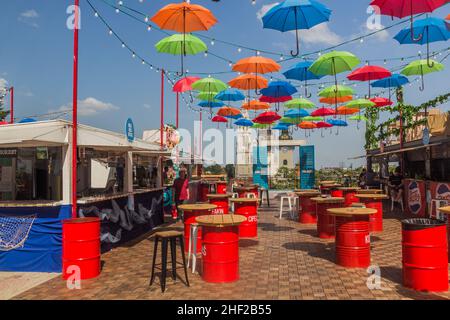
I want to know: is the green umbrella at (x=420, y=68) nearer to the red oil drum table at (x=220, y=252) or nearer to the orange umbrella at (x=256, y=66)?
the orange umbrella at (x=256, y=66)

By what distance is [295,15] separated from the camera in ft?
26.1

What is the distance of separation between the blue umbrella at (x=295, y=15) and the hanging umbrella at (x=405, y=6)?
1.10 meters

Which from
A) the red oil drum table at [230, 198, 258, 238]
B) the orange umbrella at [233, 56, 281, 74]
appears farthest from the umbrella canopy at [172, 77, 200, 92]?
the red oil drum table at [230, 198, 258, 238]

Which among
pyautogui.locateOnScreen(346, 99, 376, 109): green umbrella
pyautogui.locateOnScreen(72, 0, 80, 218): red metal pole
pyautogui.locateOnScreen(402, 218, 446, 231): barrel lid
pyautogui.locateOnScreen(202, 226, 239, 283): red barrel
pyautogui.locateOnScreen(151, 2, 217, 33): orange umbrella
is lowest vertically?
pyautogui.locateOnScreen(202, 226, 239, 283): red barrel

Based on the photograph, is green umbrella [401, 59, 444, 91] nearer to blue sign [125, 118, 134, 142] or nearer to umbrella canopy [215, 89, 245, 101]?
umbrella canopy [215, 89, 245, 101]

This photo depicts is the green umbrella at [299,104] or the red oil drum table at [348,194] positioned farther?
the green umbrella at [299,104]

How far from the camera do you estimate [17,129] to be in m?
6.86

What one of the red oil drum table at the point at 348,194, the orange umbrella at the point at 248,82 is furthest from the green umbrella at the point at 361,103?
the orange umbrella at the point at 248,82

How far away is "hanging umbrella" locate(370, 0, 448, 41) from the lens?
729 cm

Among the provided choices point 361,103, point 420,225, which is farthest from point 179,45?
point 361,103

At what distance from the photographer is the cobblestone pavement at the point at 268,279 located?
5207 millimetres

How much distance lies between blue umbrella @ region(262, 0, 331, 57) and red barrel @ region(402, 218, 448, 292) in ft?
14.7

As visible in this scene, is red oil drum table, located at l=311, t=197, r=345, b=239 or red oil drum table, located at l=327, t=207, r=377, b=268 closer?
red oil drum table, located at l=327, t=207, r=377, b=268
